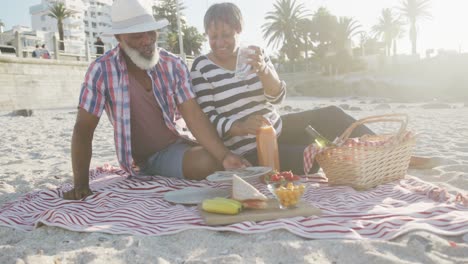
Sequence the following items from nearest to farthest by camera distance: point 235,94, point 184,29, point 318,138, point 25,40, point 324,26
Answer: point 318,138
point 235,94
point 25,40
point 324,26
point 184,29

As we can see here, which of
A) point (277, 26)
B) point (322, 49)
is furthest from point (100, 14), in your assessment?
point (322, 49)

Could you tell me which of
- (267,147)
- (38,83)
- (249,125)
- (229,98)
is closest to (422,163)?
(267,147)

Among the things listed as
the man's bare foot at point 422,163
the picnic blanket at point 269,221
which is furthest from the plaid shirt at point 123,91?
the man's bare foot at point 422,163

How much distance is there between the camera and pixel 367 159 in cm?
293

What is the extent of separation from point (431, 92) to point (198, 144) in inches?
1093

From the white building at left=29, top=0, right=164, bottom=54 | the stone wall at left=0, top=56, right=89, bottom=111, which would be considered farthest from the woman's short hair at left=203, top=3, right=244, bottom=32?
the white building at left=29, top=0, right=164, bottom=54

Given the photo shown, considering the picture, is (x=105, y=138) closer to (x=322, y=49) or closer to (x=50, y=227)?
(x=50, y=227)

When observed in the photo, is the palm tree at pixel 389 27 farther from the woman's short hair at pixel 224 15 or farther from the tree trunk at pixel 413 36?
the woman's short hair at pixel 224 15

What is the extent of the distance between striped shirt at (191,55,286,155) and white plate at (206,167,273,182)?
46cm

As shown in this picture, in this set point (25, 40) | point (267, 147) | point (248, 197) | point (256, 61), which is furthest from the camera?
point (25, 40)

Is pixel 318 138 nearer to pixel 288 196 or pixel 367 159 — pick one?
pixel 367 159

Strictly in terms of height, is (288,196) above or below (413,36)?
below

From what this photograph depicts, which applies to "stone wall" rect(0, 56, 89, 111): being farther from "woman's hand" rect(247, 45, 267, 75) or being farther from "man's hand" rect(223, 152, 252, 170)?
"woman's hand" rect(247, 45, 267, 75)

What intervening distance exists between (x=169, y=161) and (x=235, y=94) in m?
0.73
